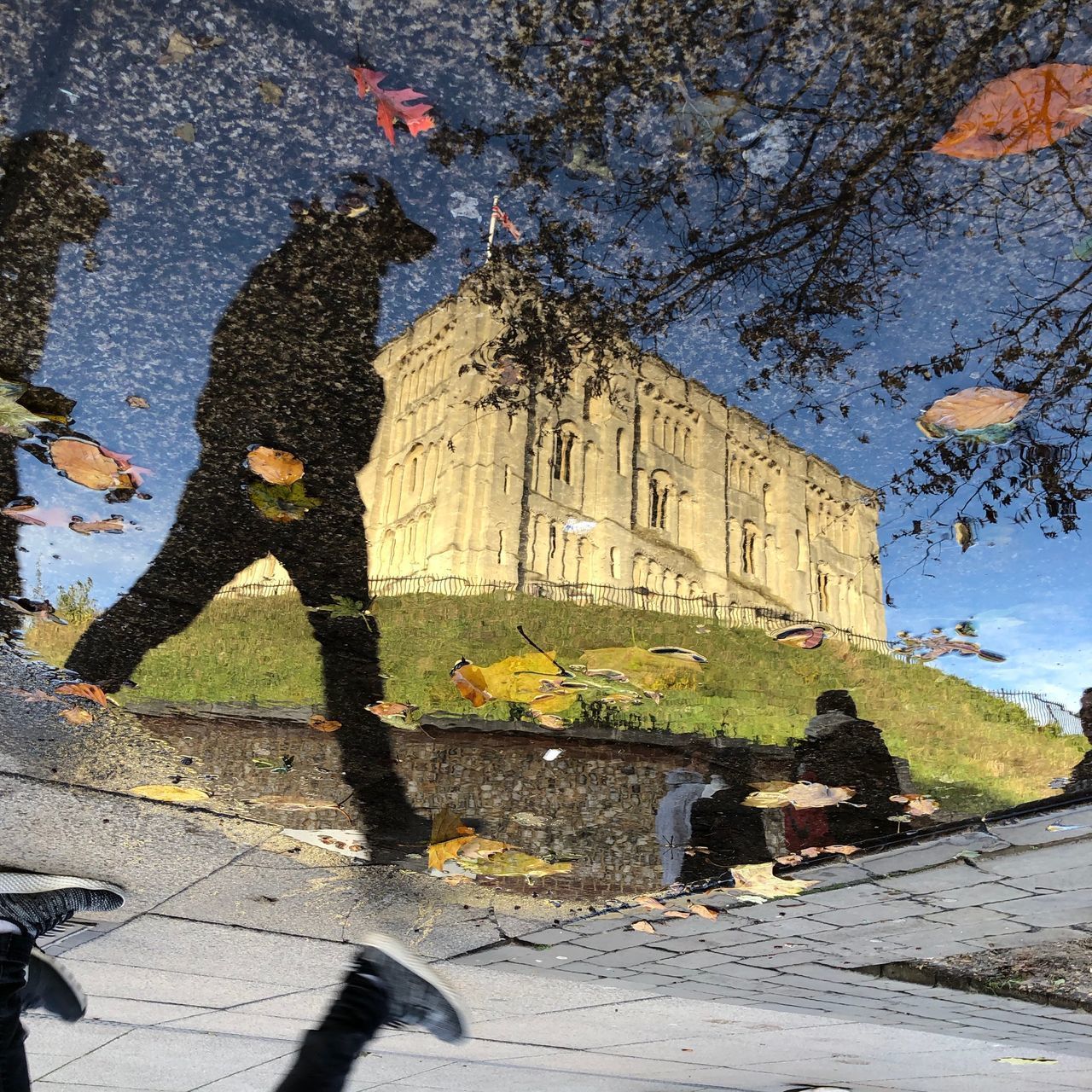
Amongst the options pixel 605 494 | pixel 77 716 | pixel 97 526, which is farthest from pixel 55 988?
pixel 605 494

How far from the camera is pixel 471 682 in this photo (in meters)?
4.04

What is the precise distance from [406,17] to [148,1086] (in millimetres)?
5798

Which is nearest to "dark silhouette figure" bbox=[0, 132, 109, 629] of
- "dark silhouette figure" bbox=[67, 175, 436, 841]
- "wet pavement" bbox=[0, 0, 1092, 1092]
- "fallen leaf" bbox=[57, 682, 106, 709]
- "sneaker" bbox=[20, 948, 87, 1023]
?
"wet pavement" bbox=[0, 0, 1092, 1092]

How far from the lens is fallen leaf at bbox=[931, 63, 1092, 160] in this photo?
205 centimetres

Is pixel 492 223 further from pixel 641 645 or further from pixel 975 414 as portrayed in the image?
pixel 641 645

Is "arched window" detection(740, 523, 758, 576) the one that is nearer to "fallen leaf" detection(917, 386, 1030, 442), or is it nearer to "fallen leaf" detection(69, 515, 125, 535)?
"fallen leaf" detection(917, 386, 1030, 442)

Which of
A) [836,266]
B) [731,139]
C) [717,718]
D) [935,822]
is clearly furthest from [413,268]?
[935,822]

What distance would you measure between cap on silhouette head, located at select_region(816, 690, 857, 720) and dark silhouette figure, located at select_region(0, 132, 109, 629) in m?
3.25

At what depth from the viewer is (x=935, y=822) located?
4.55m

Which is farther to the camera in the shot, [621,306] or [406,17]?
[621,306]

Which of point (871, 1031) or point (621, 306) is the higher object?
point (621, 306)

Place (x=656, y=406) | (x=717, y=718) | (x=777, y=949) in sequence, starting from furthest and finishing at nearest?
(x=777, y=949) → (x=717, y=718) → (x=656, y=406)

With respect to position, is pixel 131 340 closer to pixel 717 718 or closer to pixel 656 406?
pixel 656 406

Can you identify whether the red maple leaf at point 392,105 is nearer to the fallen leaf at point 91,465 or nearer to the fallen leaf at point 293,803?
the fallen leaf at point 91,465
